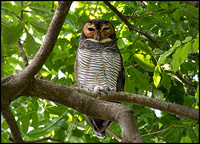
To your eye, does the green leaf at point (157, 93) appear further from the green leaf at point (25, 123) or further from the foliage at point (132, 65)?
the green leaf at point (25, 123)

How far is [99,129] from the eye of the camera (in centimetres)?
356

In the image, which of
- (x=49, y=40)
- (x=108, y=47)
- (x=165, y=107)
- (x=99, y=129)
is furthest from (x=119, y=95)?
(x=108, y=47)

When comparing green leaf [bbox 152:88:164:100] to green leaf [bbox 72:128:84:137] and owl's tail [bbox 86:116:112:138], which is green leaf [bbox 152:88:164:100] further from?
green leaf [bbox 72:128:84:137]

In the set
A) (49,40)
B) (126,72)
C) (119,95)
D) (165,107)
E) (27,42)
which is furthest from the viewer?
(126,72)

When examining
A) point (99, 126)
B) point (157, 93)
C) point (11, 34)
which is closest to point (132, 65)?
point (157, 93)

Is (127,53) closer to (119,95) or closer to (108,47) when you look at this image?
(108,47)

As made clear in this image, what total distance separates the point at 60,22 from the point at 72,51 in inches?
71.6

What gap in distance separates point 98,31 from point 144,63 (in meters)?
1.32

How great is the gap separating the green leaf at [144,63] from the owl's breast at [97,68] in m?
0.83

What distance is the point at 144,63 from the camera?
3043 mm

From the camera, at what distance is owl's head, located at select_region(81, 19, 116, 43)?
399 centimetres

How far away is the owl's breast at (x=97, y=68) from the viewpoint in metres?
3.93

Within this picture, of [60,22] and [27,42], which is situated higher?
[60,22]

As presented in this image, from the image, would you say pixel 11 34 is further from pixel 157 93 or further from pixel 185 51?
pixel 157 93
